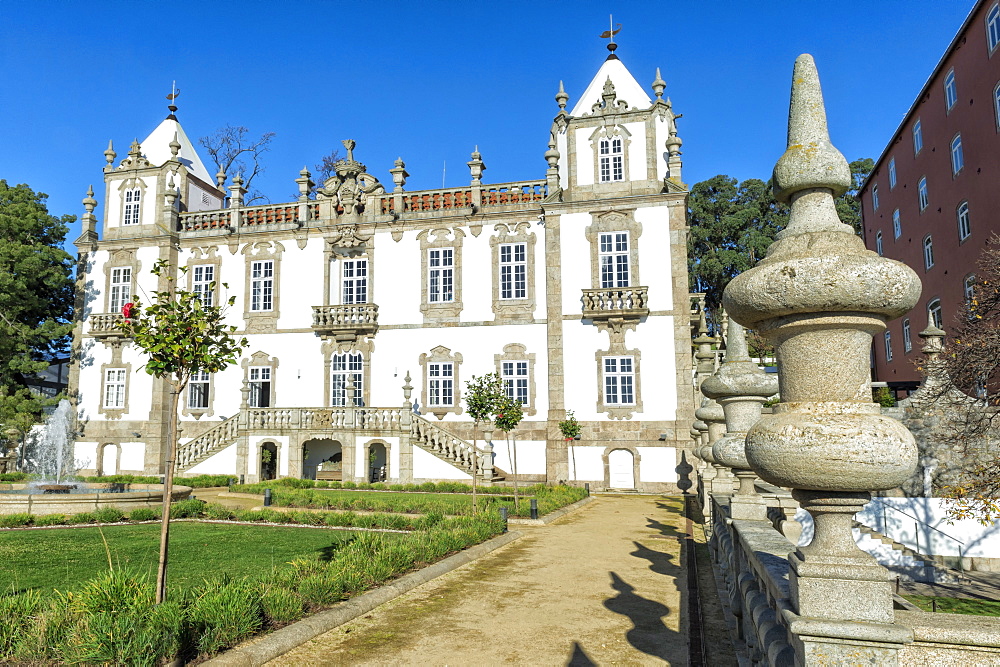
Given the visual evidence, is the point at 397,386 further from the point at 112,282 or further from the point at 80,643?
the point at 80,643

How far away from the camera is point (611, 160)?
28250mm

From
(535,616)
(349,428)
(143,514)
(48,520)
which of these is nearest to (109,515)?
(143,514)

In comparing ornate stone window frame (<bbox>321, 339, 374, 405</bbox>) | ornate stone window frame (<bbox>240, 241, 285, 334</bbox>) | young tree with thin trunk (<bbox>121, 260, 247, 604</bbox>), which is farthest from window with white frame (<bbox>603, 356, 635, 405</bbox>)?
young tree with thin trunk (<bbox>121, 260, 247, 604</bbox>)

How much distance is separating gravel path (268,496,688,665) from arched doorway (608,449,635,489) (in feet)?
44.6

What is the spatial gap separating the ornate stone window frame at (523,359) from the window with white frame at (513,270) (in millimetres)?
2139

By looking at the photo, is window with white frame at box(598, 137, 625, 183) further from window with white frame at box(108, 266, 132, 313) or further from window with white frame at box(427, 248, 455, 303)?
window with white frame at box(108, 266, 132, 313)

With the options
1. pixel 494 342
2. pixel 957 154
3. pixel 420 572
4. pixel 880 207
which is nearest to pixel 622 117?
pixel 494 342

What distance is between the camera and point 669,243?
27.2 m

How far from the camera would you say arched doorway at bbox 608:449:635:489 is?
26500 millimetres

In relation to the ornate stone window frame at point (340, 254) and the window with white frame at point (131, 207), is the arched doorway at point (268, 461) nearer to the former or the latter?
the ornate stone window frame at point (340, 254)

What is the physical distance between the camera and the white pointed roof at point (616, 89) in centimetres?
2931

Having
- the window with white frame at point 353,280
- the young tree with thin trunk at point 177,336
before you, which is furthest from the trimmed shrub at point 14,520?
the window with white frame at point 353,280

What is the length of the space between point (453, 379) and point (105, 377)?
16643 mm

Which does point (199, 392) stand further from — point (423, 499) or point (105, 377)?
point (423, 499)
